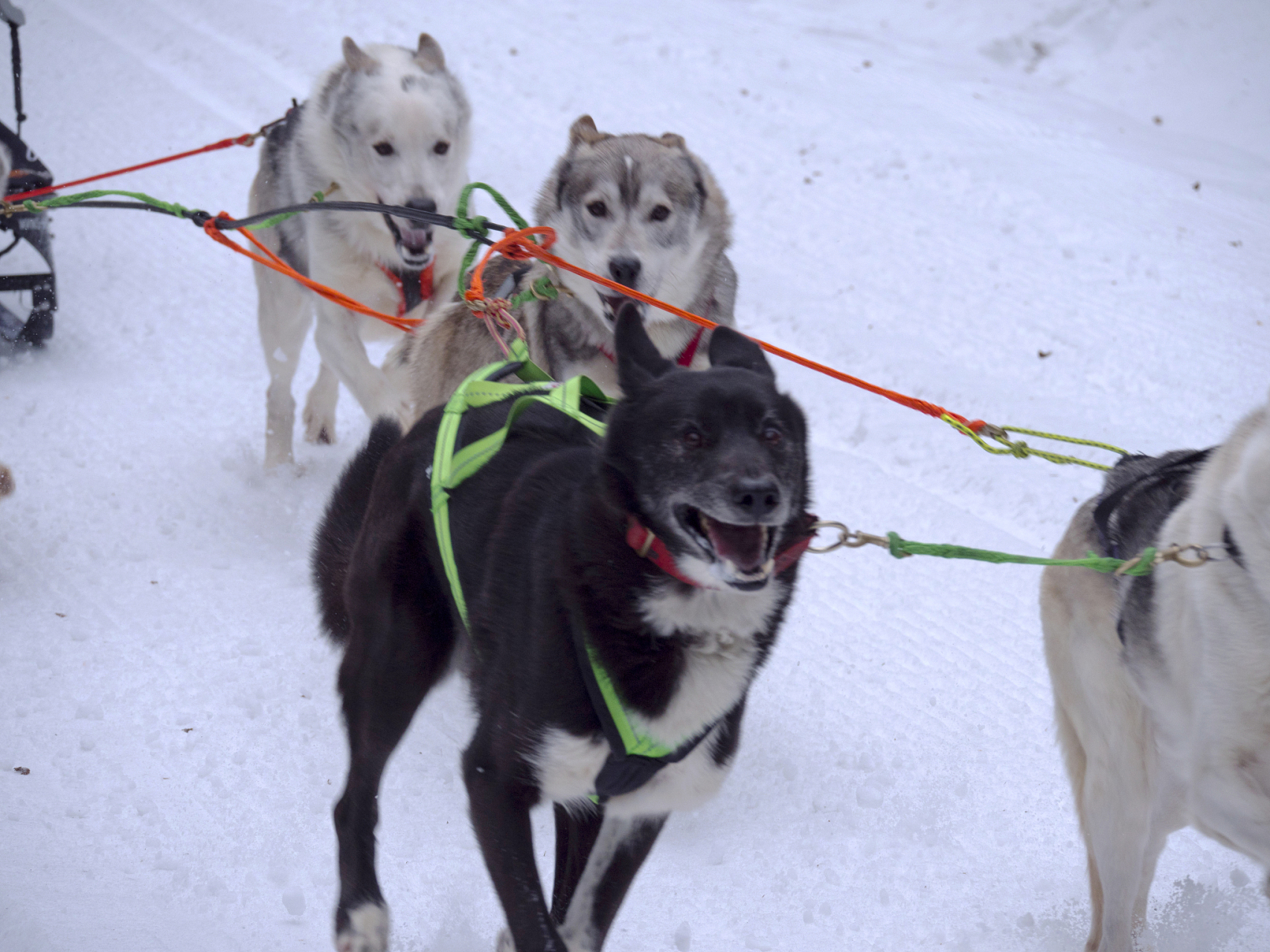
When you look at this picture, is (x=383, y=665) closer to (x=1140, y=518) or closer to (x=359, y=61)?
(x=1140, y=518)

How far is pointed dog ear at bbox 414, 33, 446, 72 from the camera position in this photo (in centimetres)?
469

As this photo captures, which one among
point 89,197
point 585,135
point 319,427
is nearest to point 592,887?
point 585,135

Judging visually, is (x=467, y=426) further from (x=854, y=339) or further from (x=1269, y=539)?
(x=854, y=339)

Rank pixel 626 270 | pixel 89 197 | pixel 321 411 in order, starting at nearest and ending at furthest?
1. pixel 626 270
2. pixel 89 197
3. pixel 321 411

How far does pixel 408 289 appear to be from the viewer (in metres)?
4.45

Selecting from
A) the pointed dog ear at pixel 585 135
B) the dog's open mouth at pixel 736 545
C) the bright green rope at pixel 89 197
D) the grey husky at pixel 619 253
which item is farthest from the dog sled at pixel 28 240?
the dog's open mouth at pixel 736 545

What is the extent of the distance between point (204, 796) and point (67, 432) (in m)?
2.75

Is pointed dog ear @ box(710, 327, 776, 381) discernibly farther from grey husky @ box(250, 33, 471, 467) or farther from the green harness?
grey husky @ box(250, 33, 471, 467)

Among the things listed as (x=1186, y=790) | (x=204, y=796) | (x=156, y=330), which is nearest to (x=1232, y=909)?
(x=1186, y=790)

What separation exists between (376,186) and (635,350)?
288 centimetres

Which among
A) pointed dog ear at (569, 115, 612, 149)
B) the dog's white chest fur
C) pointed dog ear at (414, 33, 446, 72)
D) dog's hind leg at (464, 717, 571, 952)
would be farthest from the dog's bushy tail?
pointed dog ear at (414, 33, 446, 72)

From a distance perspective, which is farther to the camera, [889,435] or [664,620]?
[889,435]

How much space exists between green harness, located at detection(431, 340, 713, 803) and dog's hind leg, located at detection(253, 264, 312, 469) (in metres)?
2.72

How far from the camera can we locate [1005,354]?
589cm
